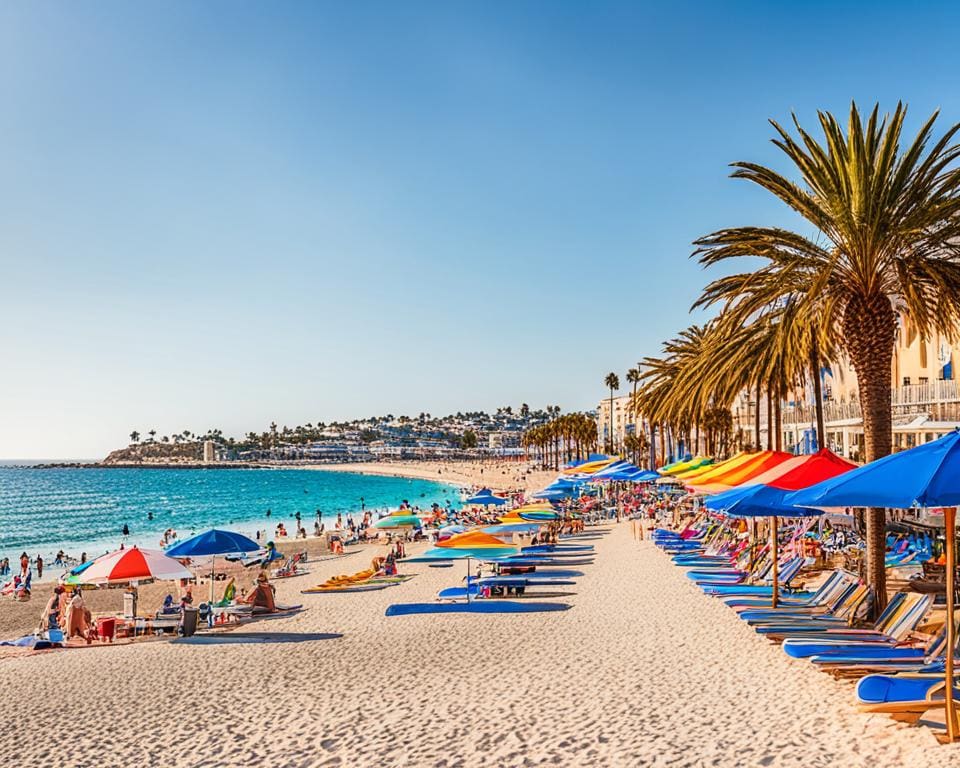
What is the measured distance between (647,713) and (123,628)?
462 inches

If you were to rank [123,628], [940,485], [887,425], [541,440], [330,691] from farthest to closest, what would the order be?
[541,440] → [123,628] → [887,425] → [330,691] → [940,485]

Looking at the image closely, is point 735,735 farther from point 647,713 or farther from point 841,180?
point 841,180

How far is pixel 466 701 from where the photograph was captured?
28.7ft

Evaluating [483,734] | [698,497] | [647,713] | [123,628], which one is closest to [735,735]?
[647,713]

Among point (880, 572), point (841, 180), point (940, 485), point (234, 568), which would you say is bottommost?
point (234, 568)

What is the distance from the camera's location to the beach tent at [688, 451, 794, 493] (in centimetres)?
1472

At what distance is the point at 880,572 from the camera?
33.0 ft

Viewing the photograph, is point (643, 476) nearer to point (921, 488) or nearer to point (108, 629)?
point (108, 629)

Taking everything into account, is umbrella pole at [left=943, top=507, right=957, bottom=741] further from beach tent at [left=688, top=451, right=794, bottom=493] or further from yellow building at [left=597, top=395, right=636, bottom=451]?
yellow building at [left=597, top=395, right=636, bottom=451]

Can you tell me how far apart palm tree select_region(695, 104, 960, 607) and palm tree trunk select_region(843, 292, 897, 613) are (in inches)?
0.6

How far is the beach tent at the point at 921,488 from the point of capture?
5766 millimetres

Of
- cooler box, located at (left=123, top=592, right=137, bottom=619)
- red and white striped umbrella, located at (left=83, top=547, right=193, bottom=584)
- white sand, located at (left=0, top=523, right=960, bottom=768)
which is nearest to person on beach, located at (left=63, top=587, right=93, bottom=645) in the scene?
cooler box, located at (left=123, top=592, right=137, bottom=619)

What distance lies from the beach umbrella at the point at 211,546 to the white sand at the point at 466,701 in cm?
172

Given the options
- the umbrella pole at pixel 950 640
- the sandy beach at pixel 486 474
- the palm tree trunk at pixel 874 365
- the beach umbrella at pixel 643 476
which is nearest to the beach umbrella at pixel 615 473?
the beach umbrella at pixel 643 476
